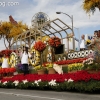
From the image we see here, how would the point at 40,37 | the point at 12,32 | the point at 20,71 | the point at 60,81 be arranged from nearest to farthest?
the point at 60,81 < the point at 20,71 < the point at 40,37 < the point at 12,32

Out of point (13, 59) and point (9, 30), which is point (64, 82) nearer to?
point (13, 59)

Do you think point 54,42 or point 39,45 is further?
point 54,42

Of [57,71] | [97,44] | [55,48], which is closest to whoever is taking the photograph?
[97,44]

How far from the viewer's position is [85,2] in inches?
883

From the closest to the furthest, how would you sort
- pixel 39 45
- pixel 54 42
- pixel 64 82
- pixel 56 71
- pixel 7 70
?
pixel 64 82, pixel 56 71, pixel 7 70, pixel 39 45, pixel 54 42

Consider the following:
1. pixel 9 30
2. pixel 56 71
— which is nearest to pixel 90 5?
pixel 56 71

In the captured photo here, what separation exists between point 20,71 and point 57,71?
155 inches

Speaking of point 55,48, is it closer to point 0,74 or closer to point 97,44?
point 0,74

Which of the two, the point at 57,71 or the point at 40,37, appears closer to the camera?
the point at 57,71

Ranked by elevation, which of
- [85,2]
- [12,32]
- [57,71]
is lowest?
[57,71]

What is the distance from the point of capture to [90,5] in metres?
22.1

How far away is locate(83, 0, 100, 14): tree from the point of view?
2197 cm

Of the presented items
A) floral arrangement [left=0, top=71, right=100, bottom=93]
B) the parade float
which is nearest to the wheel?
the parade float

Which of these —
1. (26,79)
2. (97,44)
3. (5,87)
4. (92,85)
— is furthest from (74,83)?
(5,87)
